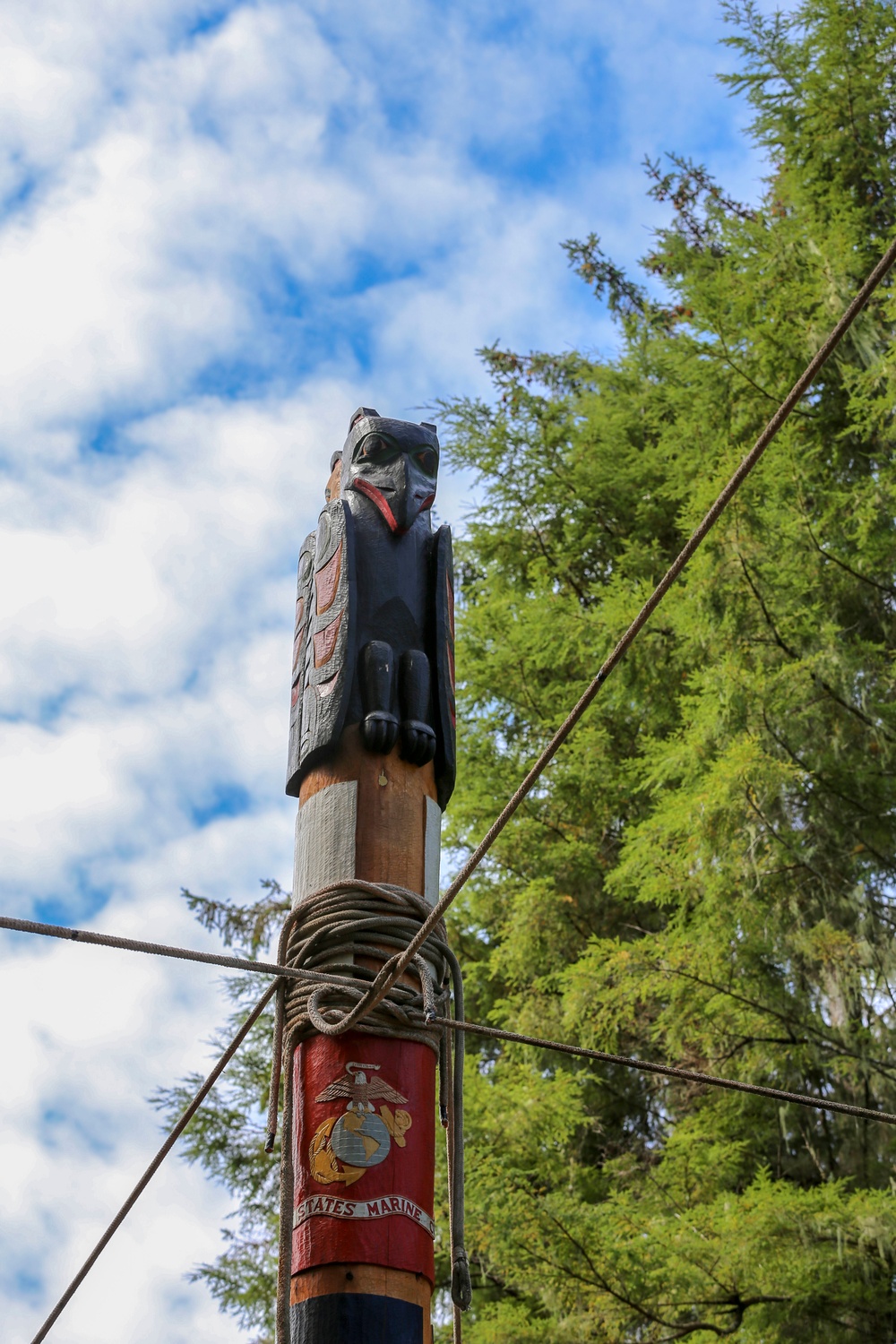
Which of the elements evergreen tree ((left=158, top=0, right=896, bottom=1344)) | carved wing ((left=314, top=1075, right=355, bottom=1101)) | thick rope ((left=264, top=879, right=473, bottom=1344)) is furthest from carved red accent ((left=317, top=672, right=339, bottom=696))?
evergreen tree ((left=158, top=0, right=896, bottom=1344))

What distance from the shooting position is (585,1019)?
25.4 ft

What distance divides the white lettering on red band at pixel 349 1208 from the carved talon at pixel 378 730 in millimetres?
1083

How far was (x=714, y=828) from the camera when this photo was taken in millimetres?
7168

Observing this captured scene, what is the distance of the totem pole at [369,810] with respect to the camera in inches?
108

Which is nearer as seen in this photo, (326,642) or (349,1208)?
(349,1208)

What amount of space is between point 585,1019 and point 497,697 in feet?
8.98

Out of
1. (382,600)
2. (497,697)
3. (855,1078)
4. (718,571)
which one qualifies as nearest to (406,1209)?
(382,600)

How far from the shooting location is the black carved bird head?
3822 mm

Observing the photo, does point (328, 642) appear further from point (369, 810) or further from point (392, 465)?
point (392, 465)

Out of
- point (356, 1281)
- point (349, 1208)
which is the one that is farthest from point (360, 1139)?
point (356, 1281)

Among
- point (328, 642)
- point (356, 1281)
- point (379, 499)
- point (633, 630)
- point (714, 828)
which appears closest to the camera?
point (633, 630)

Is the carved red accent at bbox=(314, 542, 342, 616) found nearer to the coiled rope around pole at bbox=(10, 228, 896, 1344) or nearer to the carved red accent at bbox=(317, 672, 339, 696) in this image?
the carved red accent at bbox=(317, 672, 339, 696)

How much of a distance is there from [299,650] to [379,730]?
0.51 meters

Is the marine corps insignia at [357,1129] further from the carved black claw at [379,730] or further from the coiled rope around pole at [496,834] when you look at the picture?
the carved black claw at [379,730]
